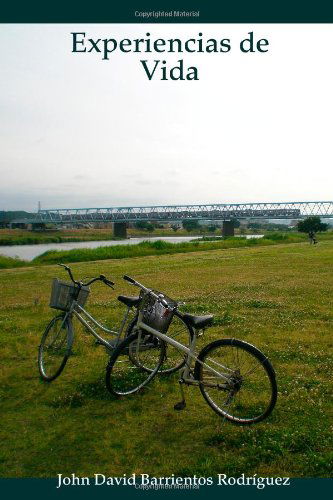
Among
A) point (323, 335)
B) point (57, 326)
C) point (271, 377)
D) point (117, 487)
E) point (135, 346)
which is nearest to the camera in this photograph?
point (117, 487)

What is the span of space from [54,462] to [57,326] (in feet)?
8.92

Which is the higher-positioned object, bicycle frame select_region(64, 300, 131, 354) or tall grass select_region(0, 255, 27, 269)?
bicycle frame select_region(64, 300, 131, 354)

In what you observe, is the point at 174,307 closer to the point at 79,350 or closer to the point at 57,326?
the point at 57,326

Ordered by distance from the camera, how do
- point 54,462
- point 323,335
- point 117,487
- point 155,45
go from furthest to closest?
point 155,45
point 323,335
point 54,462
point 117,487

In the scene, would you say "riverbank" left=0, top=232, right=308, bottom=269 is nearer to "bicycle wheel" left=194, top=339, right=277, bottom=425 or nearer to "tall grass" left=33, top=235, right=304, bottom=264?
"tall grass" left=33, top=235, right=304, bottom=264

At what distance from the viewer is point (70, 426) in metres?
5.59

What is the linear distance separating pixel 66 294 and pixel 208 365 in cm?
257

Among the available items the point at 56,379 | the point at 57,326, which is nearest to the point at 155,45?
the point at 57,326

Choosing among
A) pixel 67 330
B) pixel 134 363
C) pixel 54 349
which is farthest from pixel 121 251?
pixel 134 363

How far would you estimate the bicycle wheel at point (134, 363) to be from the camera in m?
6.06

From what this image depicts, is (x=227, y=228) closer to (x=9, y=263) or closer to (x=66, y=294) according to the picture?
(x=9, y=263)

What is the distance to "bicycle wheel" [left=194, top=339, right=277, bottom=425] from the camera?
17.7 ft

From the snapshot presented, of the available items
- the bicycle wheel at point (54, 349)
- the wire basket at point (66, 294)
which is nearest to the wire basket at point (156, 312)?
the wire basket at point (66, 294)

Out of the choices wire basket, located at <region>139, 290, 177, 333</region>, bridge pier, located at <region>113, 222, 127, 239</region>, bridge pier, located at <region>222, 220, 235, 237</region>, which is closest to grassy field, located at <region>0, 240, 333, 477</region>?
wire basket, located at <region>139, 290, 177, 333</region>
